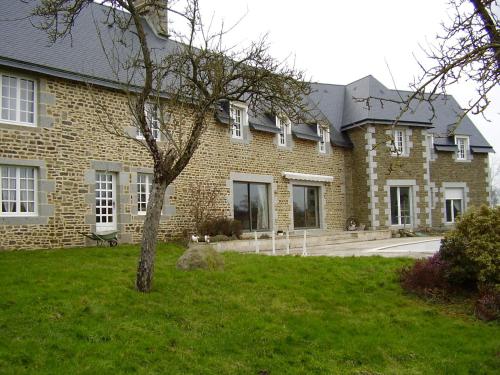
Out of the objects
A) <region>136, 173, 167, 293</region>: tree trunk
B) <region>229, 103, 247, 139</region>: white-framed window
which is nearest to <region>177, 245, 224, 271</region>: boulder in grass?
<region>136, 173, 167, 293</region>: tree trunk

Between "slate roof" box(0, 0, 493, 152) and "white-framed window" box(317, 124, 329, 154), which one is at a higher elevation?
"slate roof" box(0, 0, 493, 152)

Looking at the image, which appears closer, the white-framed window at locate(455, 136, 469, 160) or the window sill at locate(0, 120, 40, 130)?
the window sill at locate(0, 120, 40, 130)

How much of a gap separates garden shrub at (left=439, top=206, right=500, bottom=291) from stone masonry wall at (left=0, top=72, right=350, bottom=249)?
30.2 ft

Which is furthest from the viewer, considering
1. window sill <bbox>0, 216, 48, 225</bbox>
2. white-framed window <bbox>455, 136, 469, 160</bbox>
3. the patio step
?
white-framed window <bbox>455, 136, 469, 160</bbox>

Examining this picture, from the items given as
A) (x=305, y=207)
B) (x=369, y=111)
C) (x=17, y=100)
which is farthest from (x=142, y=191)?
(x=369, y=111)

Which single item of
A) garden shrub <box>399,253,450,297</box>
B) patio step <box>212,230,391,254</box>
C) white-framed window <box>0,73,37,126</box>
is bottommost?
garden shrub <box>399,253,450,297</box>

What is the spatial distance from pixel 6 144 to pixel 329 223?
1385 centimetres

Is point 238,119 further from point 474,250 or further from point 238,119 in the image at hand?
point 474,250

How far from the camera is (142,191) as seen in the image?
51.0 feet

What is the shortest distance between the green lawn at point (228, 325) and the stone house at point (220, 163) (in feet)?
8.06

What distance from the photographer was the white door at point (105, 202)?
14391mm

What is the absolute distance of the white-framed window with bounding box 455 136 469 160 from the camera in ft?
86.9

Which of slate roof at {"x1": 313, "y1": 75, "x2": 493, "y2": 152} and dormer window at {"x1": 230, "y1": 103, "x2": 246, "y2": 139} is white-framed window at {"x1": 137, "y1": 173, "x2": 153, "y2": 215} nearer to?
dormer window at {"x1": 230, "y1": 103, "x2": 246, "y2": 139}

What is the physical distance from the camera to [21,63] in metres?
12.4
